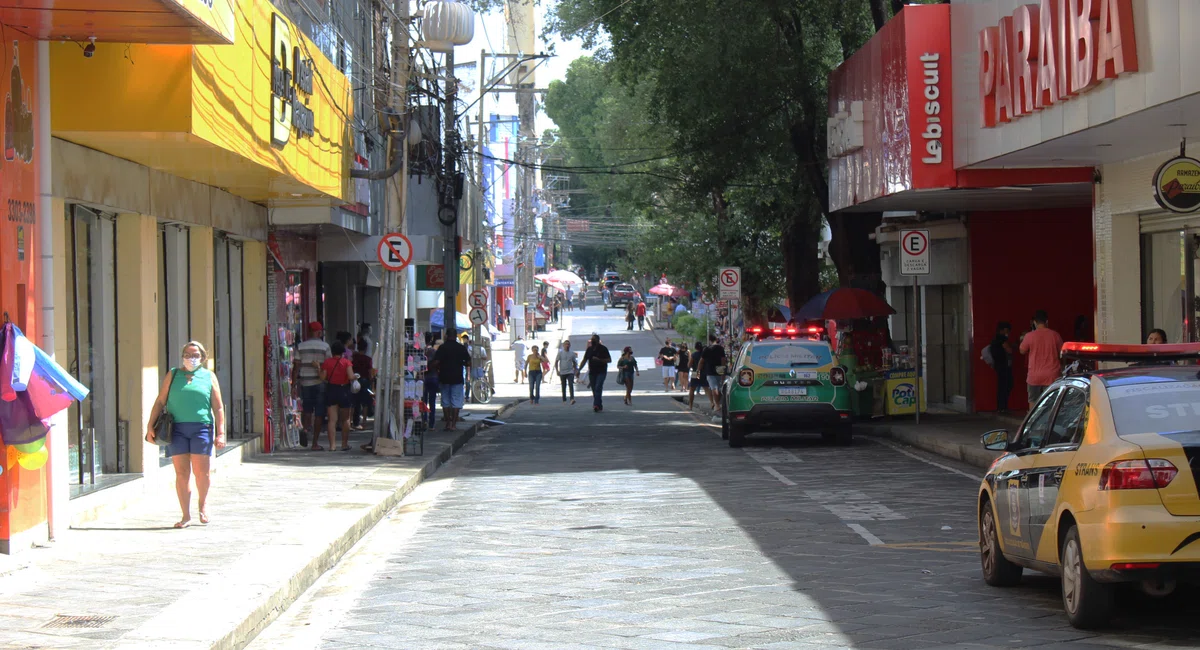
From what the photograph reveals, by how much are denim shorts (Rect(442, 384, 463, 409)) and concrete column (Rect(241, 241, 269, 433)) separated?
538 cm

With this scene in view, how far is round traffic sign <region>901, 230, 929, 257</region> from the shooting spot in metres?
22.8

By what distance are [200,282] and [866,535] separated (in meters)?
9.42

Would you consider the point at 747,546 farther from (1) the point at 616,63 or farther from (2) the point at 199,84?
(1) the point at 616,63

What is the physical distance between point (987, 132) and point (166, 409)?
11.7m

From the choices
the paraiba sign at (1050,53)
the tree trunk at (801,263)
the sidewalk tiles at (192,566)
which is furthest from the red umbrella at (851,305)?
the sidewalk tiles at (192,566)

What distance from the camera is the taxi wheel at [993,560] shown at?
9.18 meters

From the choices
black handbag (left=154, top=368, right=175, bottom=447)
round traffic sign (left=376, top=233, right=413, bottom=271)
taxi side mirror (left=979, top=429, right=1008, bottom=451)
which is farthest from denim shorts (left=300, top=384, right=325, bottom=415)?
taxi side mirror (left=979, top=429, right=1008, bottom=451)

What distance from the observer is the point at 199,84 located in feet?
40.6

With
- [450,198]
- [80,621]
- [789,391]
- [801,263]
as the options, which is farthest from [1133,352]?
[801,263]

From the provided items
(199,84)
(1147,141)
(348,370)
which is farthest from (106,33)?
(1147,141)

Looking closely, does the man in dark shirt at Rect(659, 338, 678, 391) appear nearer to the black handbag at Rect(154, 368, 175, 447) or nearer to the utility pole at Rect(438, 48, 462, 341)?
the utility pole at Rect(438, 48, 462, 341)

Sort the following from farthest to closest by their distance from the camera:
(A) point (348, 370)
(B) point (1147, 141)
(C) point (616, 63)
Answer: (C) point (616, 63) → (A) point (348, 370) → (B) point (1147, 141)

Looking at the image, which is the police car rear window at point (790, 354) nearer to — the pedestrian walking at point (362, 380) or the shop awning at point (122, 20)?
the pedestrian walking at point (362, 380)

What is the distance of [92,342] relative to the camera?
14031 millimetres
